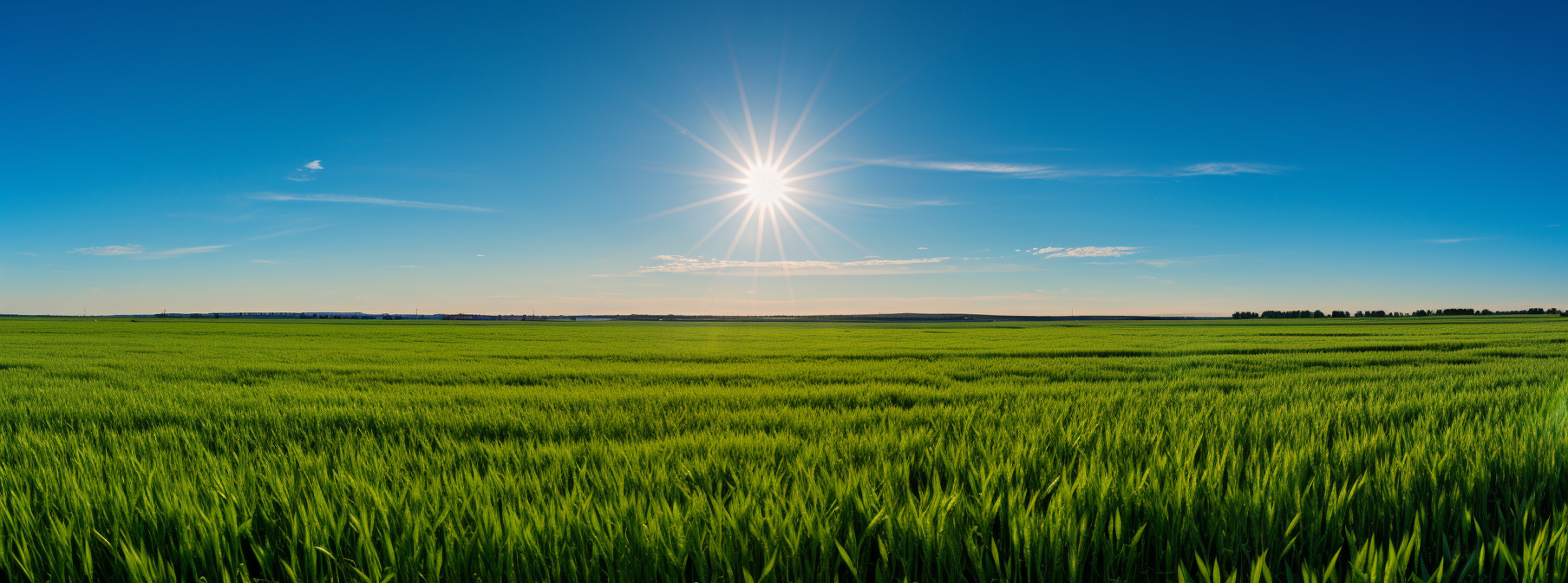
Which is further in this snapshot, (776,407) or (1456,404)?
(776,407)

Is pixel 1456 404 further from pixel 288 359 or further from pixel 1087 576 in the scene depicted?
pixel 288 359

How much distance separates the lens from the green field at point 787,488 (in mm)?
2082

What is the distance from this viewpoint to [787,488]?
3.05 m

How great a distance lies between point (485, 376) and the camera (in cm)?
1124

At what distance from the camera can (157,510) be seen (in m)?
2.54

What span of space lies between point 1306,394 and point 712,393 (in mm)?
7838

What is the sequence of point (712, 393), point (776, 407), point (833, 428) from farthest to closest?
point (712, 393)
point (776, 407)
point (833, 428)

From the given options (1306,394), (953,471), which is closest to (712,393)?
(953,471)

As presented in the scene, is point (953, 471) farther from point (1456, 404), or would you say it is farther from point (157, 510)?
point (1456, 404)

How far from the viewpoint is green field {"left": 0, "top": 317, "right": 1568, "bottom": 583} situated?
6.83ft

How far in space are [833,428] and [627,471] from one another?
2301mm

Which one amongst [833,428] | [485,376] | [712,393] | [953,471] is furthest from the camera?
[485,376]

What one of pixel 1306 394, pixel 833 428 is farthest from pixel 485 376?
pixel 1306 394

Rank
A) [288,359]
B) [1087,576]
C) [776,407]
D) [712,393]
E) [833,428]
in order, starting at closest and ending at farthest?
[1087,576] → [833,428] → [776,407] → [712,393] → [288,359]
